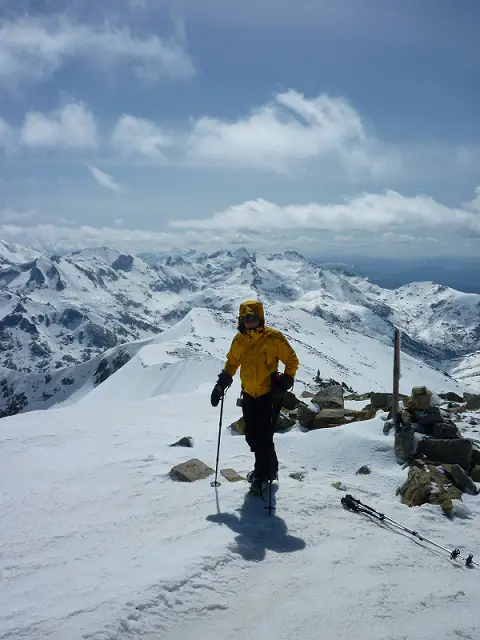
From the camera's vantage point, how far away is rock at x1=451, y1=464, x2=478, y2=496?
8992 mm

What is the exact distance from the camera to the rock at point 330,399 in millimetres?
14195

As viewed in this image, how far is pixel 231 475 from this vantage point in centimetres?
940

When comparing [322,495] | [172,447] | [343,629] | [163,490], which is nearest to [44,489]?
[163,490]

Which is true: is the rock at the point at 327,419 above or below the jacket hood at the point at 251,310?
below

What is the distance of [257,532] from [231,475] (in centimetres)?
234

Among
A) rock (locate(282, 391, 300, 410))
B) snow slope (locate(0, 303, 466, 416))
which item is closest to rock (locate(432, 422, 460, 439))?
rock (locate(282, 391, 300, 410))

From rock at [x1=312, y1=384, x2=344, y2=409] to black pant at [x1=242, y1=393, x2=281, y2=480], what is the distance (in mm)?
5819

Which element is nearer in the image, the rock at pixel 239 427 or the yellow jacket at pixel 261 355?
the yellow jacket at pixel 261 355

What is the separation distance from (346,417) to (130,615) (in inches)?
355

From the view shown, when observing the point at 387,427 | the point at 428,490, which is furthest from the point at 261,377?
the point at 387,427

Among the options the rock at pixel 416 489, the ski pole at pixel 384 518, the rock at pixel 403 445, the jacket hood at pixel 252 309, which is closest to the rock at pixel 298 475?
the ski pole at pixel 384 518

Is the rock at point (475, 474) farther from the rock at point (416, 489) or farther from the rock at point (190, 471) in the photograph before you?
the rock at point (190, 471)

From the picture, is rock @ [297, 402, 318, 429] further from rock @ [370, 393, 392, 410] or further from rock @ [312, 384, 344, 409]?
rock @ [370, 393, 392, 410]

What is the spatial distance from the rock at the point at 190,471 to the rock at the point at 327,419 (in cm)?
386
